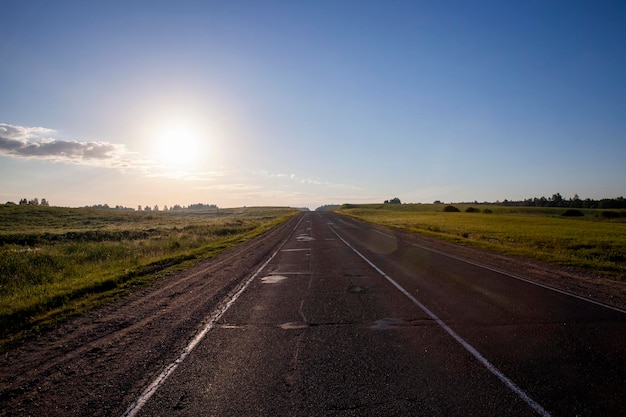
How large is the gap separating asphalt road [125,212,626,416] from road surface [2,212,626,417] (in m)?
0.02

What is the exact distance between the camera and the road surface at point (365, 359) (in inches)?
161

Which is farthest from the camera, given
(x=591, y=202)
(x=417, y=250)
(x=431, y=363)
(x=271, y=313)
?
(x=591, y=202)

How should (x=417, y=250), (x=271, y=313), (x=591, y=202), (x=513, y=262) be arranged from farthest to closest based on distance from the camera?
1. (x=591, y=202)
2. (x=417, y=250)
3. (x=513, y=262)
4. (x=271, y=313)

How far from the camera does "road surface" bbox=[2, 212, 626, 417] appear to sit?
4102mm

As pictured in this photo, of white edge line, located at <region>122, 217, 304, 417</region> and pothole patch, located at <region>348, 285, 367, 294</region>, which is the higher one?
pothole patch, located at <region>348, 285, 367, 294</region>

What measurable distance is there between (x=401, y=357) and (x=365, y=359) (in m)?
0.57

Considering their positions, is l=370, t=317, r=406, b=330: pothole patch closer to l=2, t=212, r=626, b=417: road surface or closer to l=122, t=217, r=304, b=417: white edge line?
l=2, t=212, r=626, b=417: road surface

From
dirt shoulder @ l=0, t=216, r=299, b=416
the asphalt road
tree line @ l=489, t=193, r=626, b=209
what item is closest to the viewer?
the asphalt road

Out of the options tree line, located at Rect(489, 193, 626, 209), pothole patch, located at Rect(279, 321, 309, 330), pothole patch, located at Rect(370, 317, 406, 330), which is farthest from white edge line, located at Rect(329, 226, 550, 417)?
tree line, located at Rect(489, 193, 626, 209)

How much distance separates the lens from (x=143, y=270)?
13469mm

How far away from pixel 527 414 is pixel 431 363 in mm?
1463

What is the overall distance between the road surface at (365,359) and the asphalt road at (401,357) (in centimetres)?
2

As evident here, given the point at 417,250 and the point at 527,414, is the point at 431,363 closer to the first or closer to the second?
the point at 527,414

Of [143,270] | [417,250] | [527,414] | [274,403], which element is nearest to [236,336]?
[274,403]
